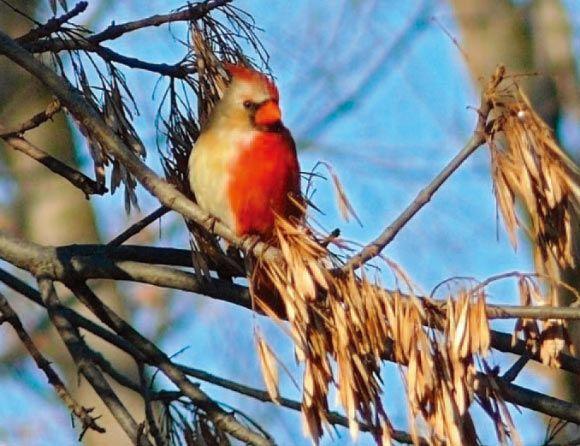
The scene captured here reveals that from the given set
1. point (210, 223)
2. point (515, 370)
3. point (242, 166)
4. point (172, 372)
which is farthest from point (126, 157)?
point (515, 370)

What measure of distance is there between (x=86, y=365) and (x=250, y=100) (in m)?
0.60

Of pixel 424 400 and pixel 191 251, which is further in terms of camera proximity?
pixel 191 251

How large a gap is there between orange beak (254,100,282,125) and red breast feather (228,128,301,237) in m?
0.06

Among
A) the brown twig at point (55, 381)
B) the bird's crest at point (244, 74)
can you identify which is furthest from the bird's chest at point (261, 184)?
the brown twig at point (55, 381)

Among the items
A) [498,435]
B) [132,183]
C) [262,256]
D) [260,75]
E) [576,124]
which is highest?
[576,124]

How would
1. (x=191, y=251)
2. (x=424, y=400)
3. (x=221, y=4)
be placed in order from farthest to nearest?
(x=221, y=4), (x=191, y=251), (x=424, y=400)

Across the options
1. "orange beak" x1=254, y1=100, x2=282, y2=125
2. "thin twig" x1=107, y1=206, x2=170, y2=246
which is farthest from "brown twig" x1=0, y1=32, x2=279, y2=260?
"orange beak" x1=254, y1=100, x2=282, y2=125

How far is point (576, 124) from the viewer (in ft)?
18.7

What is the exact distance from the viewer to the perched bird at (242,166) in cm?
229

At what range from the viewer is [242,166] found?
7.75 feet

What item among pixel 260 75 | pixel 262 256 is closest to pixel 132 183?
pixel 260 75

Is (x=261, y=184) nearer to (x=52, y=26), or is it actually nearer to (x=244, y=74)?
(x=244, y=74)

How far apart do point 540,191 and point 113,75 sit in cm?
85

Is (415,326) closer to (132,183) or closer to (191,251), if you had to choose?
(191,251)
